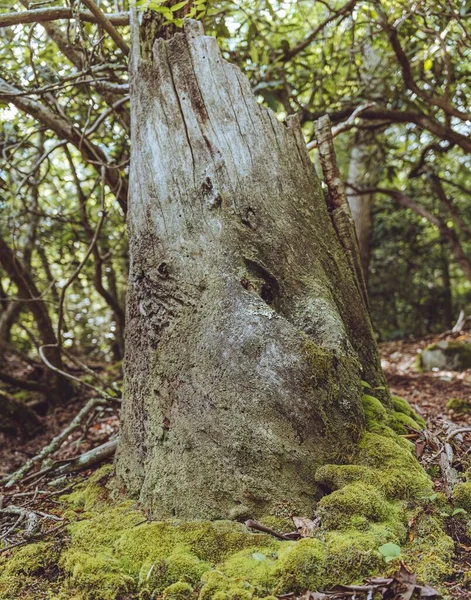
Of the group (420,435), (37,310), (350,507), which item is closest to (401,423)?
(420,435)

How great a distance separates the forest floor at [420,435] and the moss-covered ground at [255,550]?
96 millimetres

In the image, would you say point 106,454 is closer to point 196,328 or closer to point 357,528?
point 196,328

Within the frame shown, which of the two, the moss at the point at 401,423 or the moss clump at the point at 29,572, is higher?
the moss at the point at 401,423

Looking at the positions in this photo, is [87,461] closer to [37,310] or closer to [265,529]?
[265,529]

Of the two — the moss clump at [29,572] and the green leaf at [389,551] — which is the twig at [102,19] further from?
the green leaf at [389,551]

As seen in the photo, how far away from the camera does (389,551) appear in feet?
5.66

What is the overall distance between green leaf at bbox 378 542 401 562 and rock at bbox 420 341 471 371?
217 inches

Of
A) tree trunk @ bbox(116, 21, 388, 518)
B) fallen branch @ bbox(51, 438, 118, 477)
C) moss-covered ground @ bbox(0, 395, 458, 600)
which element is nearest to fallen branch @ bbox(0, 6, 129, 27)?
tree trunk @ bbox(116, 21, 388, 518)

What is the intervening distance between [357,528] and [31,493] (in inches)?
76.1

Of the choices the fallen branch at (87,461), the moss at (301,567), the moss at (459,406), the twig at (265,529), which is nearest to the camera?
the moss at (301,567)

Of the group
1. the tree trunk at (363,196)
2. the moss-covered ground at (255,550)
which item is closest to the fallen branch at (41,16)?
the moss-covered ground at (255,550)

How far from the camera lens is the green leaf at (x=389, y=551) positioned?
5.61 feet

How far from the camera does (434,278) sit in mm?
10164

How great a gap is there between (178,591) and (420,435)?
1.64 m
